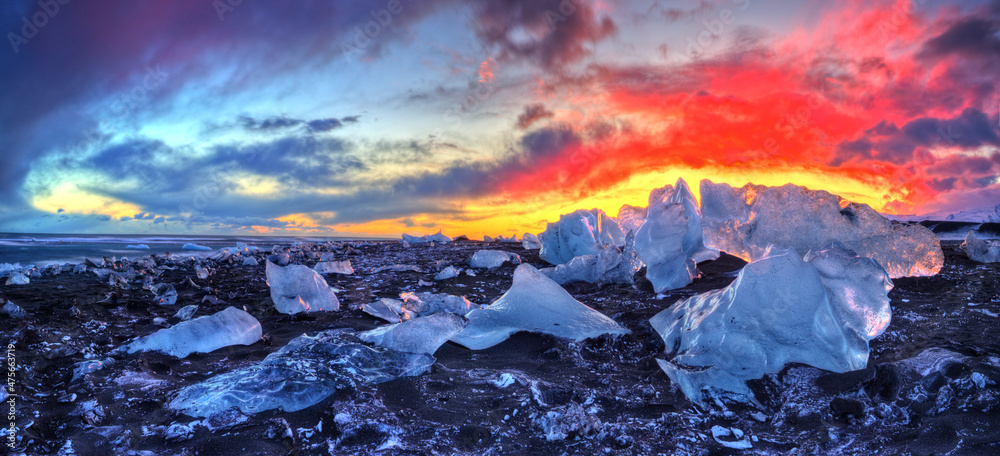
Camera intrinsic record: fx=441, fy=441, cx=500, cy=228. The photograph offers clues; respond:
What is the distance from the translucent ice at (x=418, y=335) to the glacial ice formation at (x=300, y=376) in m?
0.08

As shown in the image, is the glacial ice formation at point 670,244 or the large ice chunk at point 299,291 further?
the glacial ice formation at point 670,244

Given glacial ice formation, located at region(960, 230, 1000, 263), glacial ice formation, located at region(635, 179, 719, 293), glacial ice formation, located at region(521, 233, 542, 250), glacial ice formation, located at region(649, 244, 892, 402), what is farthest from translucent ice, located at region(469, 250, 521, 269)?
glacial ice formation, located at region(960, 230, 1000, 263)

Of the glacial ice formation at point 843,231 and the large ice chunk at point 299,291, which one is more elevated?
the glacial ice formation at point 843,231

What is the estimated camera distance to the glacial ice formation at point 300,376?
220 centimetres

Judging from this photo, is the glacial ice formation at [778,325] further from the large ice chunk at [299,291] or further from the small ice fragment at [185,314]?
the small ice fragment at [185,314]

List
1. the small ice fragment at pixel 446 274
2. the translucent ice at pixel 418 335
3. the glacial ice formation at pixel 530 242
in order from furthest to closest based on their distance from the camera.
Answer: the glacial ice formation at pixel 530 242 → the small ice fragment at pixel 446 274 → the translucent ice at pixel 418 335

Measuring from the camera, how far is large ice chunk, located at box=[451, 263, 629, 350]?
126 inches

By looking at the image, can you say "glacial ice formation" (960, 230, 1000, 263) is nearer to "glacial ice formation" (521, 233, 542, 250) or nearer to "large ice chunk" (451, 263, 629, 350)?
"large ice chunk" (451, 263, 629, 350)

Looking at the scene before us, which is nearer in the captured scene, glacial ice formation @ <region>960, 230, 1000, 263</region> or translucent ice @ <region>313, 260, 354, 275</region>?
glacial ice formation @ <region>960, 230, 1000, 263</region>

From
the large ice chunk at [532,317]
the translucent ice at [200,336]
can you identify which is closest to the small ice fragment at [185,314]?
the translucent ice at [200,336]

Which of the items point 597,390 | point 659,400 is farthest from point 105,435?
point 659,400

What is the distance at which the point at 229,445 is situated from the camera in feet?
6.19

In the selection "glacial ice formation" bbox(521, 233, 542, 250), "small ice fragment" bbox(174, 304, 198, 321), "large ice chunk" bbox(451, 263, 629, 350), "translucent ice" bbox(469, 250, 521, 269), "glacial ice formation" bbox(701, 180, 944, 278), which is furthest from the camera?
"glacial ice formation" bbox(521, 233, 542, 250)

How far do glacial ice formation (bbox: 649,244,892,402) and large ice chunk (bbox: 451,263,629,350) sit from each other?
0.57m
